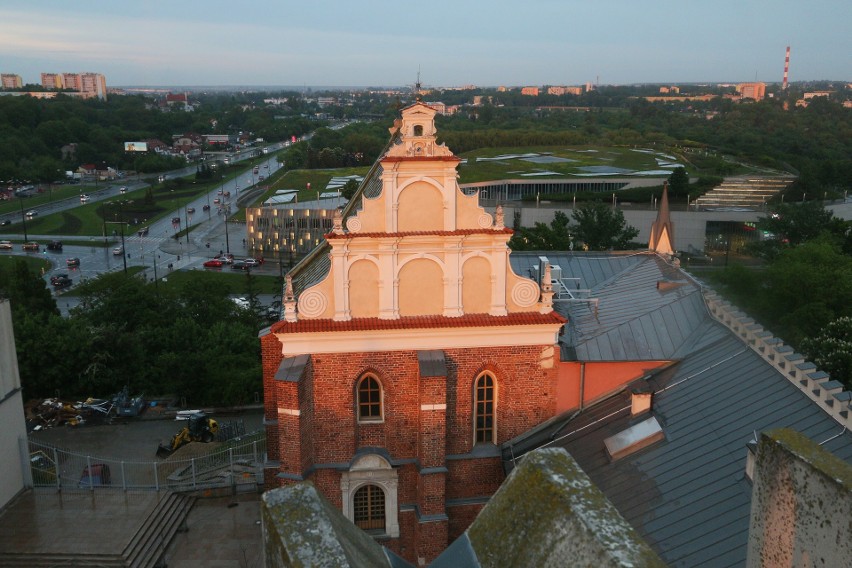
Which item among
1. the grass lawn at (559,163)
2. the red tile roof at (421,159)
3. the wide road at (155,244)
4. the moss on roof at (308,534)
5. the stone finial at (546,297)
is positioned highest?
Result: the red tile roof at (421,159)

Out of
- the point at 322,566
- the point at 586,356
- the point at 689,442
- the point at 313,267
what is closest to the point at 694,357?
the point at 586,356

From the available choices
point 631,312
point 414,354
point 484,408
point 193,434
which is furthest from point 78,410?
point 631,312

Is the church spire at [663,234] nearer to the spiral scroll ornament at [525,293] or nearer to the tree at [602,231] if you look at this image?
the spiral scroll ornament at [525,293]

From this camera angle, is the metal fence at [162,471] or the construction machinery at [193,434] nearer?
the metal fence at [162,471]

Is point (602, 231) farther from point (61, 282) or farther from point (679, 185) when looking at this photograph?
point (61, 282)

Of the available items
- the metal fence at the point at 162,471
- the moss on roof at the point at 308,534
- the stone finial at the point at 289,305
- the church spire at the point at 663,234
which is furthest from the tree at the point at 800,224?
the moss on roof at the point at 308,534

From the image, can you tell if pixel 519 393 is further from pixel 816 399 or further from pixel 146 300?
pixel 146 300

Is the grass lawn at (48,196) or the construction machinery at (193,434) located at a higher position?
the construction machinery at (193,434)
